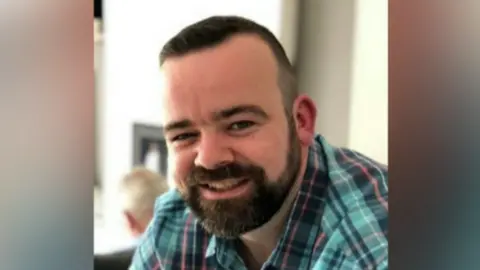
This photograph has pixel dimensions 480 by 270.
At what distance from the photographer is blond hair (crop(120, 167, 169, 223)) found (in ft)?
2.61

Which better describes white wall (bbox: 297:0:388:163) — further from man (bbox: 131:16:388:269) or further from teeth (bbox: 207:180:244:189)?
teeth (bbox: 207:180:244:189)

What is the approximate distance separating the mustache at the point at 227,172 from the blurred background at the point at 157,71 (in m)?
0.05

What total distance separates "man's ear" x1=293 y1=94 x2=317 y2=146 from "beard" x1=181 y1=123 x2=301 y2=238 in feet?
0.04

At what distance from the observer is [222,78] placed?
0.75 meters

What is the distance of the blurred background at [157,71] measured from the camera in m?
0.78

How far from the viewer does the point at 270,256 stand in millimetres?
808

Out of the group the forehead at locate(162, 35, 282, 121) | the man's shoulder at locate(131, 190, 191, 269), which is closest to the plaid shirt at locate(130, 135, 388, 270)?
the man's shoulder at locate(131, 190, 191, 269)

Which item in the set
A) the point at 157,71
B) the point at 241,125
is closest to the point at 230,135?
the point at 241,125

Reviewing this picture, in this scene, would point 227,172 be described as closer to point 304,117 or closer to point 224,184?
point 224,184

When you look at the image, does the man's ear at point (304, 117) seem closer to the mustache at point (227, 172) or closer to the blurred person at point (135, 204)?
the mustache at point (227, 172)

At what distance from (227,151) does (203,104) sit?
0.21ft
